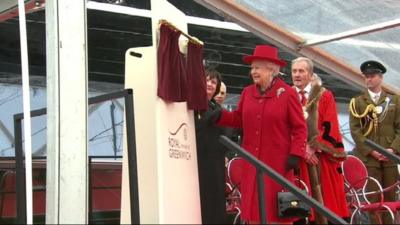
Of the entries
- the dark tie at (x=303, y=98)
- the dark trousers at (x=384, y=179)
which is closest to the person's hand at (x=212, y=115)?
the dark tie at (x=303, y=98)

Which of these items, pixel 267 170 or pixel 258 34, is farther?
pixel 258 34

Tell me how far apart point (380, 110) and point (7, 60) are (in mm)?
4108

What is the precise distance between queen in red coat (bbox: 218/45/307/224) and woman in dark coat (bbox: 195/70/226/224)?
0.17 m

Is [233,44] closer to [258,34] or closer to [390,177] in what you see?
[258,34]

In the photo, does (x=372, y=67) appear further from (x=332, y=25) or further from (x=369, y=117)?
(x=332, y=25)

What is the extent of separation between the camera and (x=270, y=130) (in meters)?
4.23

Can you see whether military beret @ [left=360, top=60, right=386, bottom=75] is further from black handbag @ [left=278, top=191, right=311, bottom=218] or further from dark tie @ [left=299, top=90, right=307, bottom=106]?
black handbag @ [left=278, top=191, right=311, bottom=218]

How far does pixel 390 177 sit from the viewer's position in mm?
6016

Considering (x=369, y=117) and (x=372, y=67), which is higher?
(x=372, y=67)

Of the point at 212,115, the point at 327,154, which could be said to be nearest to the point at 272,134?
the point at 212,115

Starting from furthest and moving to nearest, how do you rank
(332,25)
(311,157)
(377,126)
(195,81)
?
→ (332,25)
(377,126)
(311,157)
(195,81)

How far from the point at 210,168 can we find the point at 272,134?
48 cm

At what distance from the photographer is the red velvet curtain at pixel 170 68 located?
12.6 ft

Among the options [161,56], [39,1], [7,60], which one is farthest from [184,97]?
[7,60]
